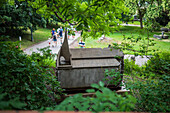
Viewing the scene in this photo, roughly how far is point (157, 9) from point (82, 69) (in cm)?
2437

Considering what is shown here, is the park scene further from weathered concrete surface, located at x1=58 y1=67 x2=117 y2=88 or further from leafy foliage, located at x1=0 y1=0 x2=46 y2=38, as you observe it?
leafy foliage, located at x1=0 y1=0 x2=46 y2=38

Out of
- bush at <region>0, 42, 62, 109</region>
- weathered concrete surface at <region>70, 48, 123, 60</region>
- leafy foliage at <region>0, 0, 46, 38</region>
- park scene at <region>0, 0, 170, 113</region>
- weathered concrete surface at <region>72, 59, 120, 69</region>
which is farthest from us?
leafy foliage at <region>0, 0, 46, 38</region>

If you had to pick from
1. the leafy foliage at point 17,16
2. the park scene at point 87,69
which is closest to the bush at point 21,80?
the park scene at point 87,69

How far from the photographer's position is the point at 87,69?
254 inches

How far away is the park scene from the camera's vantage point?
1.58 metres

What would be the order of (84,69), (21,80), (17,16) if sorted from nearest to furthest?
(21,80) → (84,69) → (17,16)

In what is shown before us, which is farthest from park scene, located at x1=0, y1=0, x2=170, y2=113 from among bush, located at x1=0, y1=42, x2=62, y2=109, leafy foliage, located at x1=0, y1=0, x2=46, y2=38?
leafy foliage, located at x1=0, y1=0, x2=46, y2=38

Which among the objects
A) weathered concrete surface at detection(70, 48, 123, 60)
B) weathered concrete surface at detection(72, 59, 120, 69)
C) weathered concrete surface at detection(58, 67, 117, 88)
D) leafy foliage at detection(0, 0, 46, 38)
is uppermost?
leafy foliage at detection(0, 0, 46, 38)

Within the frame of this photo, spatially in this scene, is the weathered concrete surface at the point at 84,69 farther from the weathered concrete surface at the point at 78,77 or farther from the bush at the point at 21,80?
the bush at the point at 21,80

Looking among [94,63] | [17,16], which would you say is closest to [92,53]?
[94,63]

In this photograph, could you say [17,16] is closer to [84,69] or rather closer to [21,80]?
[84,69]

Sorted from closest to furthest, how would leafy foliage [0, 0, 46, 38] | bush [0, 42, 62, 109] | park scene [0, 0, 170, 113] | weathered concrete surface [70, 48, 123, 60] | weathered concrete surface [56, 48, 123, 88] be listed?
park scene [0, 0, 170, 113]
bush [0, 42, 62, 109]
weathered concrete surface [56, 48, 123, 88]
weathered concrete surface [70, 48, 123, 60]
leafy foliage [0, 0, 46, 38]

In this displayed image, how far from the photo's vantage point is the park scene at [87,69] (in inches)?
62.0

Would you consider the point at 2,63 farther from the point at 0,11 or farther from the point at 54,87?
the point at 0,11
